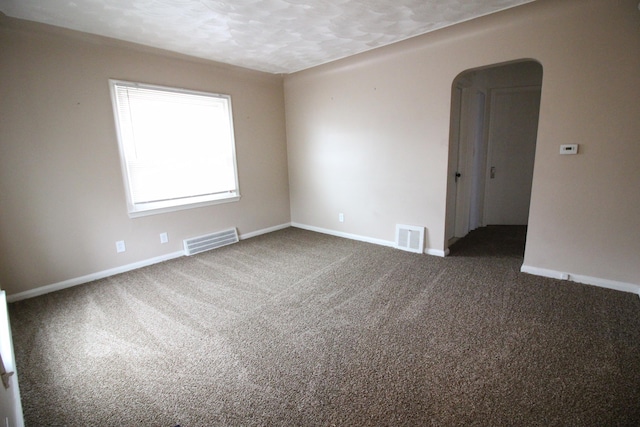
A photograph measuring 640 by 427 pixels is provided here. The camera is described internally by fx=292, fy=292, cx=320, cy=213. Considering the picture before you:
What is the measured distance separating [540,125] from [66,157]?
15.8ft

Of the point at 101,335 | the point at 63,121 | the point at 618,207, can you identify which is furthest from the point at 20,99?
the point at 618,207

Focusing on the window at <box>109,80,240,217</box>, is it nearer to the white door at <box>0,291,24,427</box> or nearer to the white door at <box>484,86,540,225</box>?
the white door at <box>0,291,24,427</box>

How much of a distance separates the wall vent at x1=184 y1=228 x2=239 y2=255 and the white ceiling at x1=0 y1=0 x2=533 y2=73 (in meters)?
2.44

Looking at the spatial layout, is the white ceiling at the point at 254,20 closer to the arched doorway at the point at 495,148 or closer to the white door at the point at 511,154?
the arched doorway at the point at 495,148

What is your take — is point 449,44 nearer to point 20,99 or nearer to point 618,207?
point 618,207

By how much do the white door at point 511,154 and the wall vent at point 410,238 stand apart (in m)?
2.07

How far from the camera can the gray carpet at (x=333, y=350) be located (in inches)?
62.3

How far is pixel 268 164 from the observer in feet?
16.5

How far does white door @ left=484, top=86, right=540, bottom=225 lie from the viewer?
15.4 ft

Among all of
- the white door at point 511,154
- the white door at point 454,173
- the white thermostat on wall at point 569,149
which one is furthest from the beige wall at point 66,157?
the white door at point 511,154

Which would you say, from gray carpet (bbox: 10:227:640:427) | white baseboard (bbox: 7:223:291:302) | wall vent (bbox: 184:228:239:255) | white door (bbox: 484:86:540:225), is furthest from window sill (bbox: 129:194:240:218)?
white door (bbox: 484:86:540:225)

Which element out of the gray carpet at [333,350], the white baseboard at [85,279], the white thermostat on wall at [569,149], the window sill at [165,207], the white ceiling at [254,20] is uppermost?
the white ceiling at [254,20]

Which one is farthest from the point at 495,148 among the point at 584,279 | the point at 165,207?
the point at 165,207

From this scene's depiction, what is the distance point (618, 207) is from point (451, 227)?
6.00 feet
